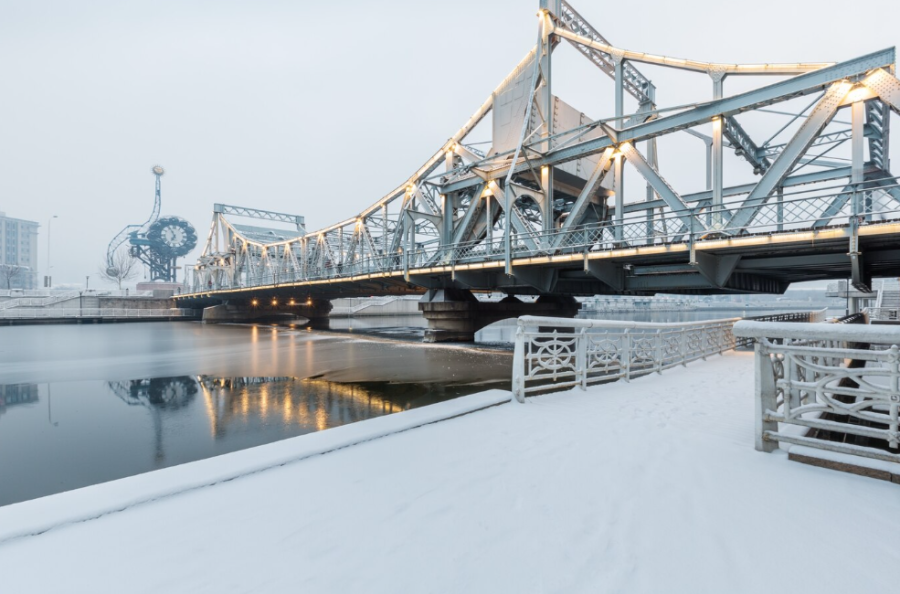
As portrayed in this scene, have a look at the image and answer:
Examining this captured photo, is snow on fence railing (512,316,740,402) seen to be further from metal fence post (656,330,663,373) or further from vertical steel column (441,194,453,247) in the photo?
vertical steel column (441,194,453,247)

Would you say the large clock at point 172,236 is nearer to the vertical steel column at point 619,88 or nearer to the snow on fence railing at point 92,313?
the snow on fence railing at point 92,313

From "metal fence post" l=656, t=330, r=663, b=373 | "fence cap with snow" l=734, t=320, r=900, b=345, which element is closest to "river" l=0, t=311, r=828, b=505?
"metal fence post" l=656, t=330, r=663, b=373

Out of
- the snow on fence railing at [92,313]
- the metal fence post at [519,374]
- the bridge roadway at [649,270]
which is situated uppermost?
the bridge roadway at [649,270]

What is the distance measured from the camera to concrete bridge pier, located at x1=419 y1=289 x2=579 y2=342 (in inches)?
911

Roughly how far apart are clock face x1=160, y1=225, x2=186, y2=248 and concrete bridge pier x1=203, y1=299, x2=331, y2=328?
4919 centimetres

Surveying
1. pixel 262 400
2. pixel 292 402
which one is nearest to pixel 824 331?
pixel 292 402

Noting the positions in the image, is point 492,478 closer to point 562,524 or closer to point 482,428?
point 562,524

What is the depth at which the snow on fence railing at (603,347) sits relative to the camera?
20.3 ft

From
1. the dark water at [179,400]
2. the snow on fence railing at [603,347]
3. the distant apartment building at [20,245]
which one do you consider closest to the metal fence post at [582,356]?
the snow on fence railing at [603,347]

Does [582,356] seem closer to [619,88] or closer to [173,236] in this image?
[619,88]

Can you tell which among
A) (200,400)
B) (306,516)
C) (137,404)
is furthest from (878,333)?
(137,404)

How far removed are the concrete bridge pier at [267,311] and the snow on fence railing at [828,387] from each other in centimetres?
4697

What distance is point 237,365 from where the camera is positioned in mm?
15203

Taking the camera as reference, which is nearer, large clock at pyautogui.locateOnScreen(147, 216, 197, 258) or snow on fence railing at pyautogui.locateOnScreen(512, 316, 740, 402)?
snow on fence railing at pyautogui.locateOnScreen(512, 316, 740, 402)
